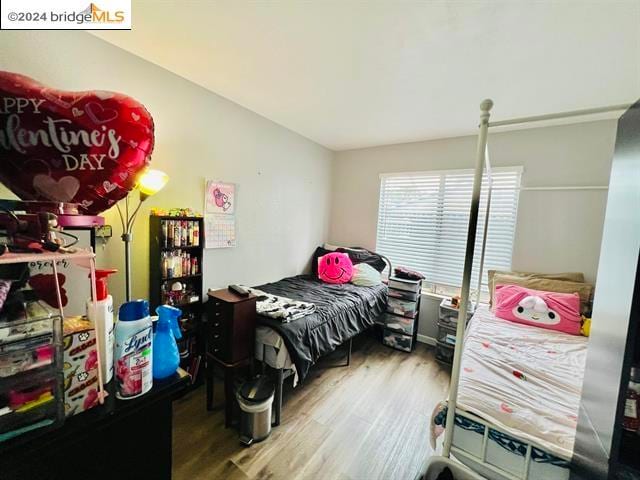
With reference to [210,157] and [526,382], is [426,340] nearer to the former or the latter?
[526,382]

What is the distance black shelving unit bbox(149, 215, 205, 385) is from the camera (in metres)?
1.83

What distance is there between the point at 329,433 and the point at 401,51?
8.10 ft

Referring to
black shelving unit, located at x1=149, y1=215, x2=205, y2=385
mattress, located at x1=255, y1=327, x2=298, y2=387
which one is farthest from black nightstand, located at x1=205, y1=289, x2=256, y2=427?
black shelving unit, located at x1=149, y1=215, x2=205, y2=385

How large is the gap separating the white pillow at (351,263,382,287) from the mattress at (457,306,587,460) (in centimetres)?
123

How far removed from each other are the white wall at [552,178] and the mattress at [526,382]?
2.73ft

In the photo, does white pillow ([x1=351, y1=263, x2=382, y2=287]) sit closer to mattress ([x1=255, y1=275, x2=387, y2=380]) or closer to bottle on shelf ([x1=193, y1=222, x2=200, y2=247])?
mattress ([x1=255, y1=275, x2=387, y2=380])

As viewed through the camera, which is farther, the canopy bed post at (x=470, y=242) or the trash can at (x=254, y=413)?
the trash can at (x=254, y=413)

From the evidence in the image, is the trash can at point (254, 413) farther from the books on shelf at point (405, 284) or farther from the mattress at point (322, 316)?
the books on shelf at point (405, 284)

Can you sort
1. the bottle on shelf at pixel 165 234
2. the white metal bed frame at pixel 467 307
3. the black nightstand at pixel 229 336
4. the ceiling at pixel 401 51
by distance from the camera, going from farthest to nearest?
the bottle on shelf at pixel 165 234, the black nightstand at pixel 229 336, the ceiling at pixel 401 51, the white metal bed frame at pixel 467 307

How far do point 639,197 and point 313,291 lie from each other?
234 cm

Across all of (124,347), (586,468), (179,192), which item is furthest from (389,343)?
(124,347)

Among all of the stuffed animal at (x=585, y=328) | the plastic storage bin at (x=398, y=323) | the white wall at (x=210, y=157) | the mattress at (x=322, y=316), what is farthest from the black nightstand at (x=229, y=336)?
the stuffed animal at (x=585, y=328)

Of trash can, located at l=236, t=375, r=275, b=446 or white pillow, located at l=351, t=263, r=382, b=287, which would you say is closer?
trash can, located at l=236, t=375, r=275, b=446

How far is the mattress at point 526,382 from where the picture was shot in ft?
3.43
